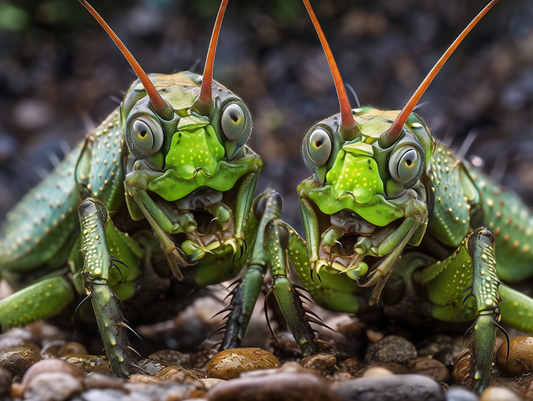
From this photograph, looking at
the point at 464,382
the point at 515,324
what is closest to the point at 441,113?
the point at 515,324

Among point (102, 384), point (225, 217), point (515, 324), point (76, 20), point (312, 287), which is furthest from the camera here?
point (76, 20)

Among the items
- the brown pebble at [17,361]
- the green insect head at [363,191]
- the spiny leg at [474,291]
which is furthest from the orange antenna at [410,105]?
the brown pebble at [17,361]

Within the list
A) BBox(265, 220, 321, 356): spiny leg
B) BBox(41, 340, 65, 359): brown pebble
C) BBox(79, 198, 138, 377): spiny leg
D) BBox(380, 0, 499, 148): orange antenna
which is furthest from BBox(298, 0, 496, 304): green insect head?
BBox(41, 340, 65, 359): brown pebble

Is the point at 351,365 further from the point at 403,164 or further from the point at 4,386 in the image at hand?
the point at 4,386

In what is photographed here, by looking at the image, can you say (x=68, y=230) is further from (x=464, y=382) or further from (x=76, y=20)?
(x=76, y=20)

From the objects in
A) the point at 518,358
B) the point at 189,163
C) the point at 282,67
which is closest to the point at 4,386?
the point at 189,163

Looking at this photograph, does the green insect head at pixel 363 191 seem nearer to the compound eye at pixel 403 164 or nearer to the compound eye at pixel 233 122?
the compound eye at pixel 403 164

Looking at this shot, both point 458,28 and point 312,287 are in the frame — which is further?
point 458,28
